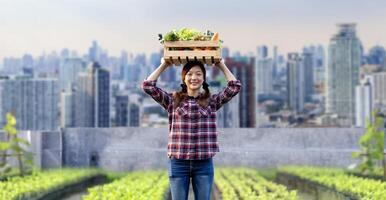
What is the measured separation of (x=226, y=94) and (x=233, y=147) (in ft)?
27.3

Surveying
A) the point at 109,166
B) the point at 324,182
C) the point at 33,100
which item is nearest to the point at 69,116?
the point at 33,100

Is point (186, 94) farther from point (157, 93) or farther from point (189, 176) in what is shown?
point (189, 176)

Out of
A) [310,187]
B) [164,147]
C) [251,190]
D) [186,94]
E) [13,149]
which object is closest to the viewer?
[186,94]

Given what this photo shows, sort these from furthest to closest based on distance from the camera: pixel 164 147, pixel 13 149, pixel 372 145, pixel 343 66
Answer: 1. pixel 343 66
2. pixel 164 147
3. pixel 372 145
4. pixel 13 149

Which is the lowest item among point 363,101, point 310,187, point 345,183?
point 310,187

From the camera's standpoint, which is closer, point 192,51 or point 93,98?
point 192,51

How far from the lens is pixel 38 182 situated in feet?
28.2

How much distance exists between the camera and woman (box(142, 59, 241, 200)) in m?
3.38

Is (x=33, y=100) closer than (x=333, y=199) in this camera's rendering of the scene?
No

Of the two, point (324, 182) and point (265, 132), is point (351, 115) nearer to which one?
point (265, 132)

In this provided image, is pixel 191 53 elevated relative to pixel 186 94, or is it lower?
elevated

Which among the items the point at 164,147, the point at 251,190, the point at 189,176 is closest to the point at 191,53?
the point at 189,176

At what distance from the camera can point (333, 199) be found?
6875 millimetres

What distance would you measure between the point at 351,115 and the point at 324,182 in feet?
74.9
